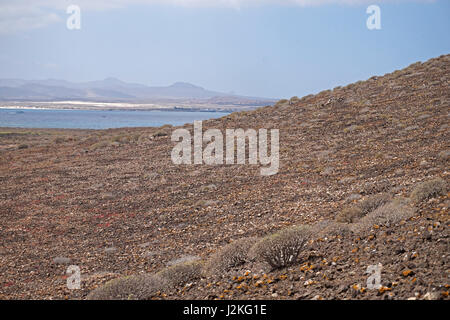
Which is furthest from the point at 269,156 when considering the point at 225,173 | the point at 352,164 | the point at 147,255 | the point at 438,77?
the point at 438,77

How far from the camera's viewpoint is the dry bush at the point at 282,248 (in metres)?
7.36

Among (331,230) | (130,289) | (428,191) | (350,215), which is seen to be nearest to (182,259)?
(130,289)

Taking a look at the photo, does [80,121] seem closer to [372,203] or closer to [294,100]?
[294,100]

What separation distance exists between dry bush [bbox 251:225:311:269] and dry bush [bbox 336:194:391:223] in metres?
2.19

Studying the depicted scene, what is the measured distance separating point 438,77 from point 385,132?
12.1 m

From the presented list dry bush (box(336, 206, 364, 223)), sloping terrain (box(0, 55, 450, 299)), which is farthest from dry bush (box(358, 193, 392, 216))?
sloping terrain (box(0, 55, 450, 299))

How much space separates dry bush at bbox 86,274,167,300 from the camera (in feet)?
22.1

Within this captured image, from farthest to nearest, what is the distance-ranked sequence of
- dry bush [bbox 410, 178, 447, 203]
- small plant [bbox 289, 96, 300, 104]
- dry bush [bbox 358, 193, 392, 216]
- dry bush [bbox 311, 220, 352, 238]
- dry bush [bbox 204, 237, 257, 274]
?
small plant [bbox 289, 96, 300, 104] → dry bush [bbox 358, 193, 392, 216] → dry bush [bbox 410, 178, 447, 203] → dry bush [bbox 311, 220, 352, 238] → dry bush [bbox 204, 237, 257, 274]

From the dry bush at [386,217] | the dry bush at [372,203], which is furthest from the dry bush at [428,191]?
the dry bush at [372,203]

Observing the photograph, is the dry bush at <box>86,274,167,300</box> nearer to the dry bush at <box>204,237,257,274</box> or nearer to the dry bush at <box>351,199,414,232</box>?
the dry bush at <box>204,237,257,274</box>

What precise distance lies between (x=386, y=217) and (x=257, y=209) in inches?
191

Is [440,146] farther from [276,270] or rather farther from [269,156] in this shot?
[276,270]

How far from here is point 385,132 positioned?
19.8m

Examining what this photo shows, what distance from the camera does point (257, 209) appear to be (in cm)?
1254
